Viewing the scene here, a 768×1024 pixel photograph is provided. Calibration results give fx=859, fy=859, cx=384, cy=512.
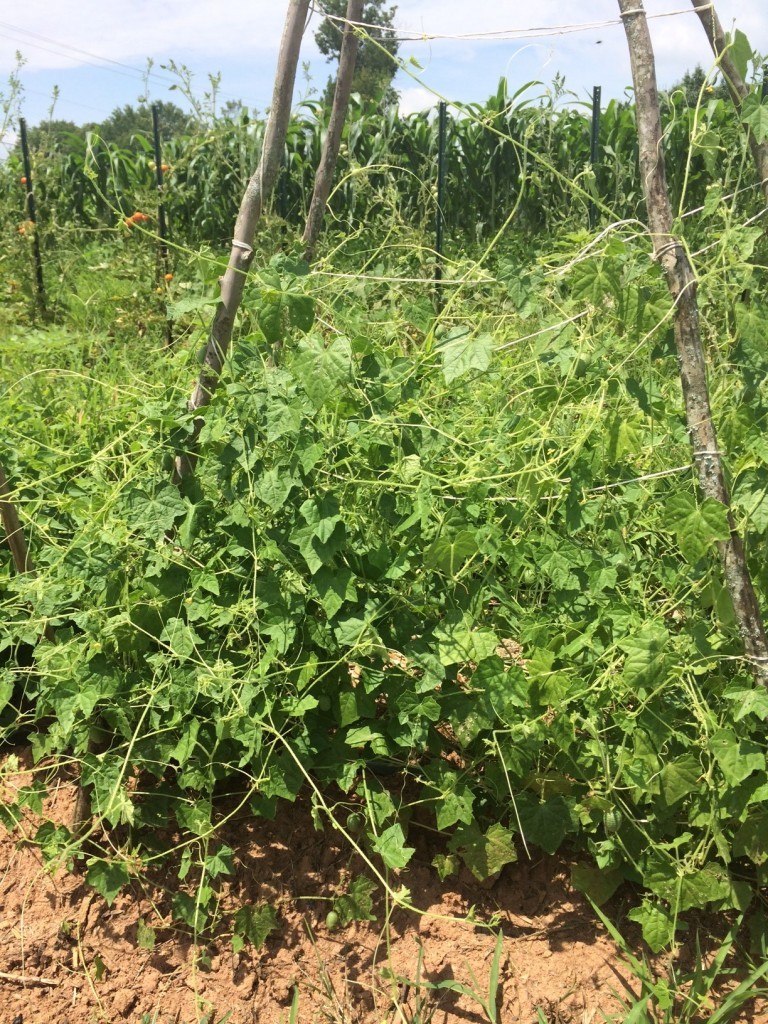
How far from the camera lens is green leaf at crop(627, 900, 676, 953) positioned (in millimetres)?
1825

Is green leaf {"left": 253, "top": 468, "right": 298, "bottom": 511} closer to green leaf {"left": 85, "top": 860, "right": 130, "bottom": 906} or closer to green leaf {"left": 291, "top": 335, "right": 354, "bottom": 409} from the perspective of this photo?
green leaf {"left": 291, "top": 335, "right": 354, "bottom": 409}

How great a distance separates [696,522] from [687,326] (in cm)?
38

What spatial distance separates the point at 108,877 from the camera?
6.45ft

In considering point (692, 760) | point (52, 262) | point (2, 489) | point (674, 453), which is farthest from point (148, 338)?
point (692, 760)

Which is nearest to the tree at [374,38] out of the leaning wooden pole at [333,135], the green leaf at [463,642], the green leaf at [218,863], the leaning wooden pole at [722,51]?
the leaning wooden pole at [333,135]

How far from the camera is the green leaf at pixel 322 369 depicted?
1.76 metres

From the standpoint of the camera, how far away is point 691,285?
5.36 ft

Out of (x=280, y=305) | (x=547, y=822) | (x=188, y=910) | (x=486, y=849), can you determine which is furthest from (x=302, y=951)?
(x=280, y=305)

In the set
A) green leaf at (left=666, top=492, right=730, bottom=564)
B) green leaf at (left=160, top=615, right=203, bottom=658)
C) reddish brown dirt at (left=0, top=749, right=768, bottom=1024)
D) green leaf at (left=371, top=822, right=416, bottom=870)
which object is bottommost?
reddish brown dirt at (left=0, top=749, right=768, bottom=1024)

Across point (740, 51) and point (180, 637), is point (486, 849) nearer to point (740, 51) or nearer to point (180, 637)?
point (180, 637)

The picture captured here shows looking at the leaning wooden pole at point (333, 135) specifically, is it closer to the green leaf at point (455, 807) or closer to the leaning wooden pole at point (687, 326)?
the leaning wooden pole at point (687, 326)

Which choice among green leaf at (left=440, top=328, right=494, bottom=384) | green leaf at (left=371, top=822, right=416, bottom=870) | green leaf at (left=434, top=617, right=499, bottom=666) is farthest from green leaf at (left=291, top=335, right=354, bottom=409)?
green leaf at (left=371, top=822, right=416, bottom=870)

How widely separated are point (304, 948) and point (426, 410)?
1282 millimetres

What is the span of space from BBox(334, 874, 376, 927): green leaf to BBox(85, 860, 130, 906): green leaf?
496mm
